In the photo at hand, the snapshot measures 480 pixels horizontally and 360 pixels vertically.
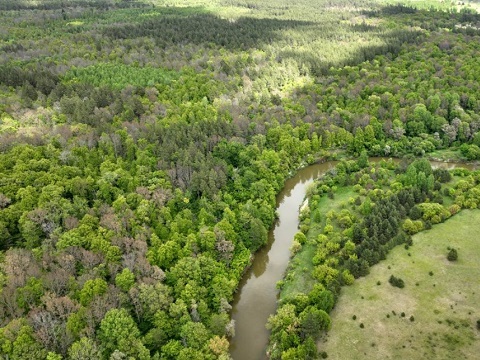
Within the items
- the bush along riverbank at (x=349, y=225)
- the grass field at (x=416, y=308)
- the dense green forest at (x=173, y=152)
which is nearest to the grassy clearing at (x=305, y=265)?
the bush along riverbank at (x=349, y=225)

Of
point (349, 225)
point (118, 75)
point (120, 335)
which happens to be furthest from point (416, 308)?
point (118, 75)

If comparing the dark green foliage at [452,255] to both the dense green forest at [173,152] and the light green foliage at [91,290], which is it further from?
the light green foliage at [91,290]

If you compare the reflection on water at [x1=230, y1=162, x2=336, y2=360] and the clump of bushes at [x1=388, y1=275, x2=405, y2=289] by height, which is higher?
the clump of bushes at [x1=388, y1=275, x2=405, y2=289]

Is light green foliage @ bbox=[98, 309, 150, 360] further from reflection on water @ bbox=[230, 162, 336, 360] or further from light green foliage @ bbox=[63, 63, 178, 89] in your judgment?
light green foliage @ bbox=[63, 63, 178, 89]

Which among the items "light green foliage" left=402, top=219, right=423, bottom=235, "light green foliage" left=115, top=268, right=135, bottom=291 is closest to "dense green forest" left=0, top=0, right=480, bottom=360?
"light green foliage" left=115, top=268, right=135, bottom=291

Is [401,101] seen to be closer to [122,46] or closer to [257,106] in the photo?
[257,106]

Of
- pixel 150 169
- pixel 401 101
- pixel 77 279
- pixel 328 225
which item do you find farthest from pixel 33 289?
pixel 401 101

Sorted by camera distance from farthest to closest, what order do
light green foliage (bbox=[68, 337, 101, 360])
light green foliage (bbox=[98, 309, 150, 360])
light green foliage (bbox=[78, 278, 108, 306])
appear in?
1. light green foliage (bbox=[78, 278, 108, 306])
2. light green foliage (bbox=[98, 309, 150, 360])
3. light green foliage (bbox=[68, 337, 101, 360])
